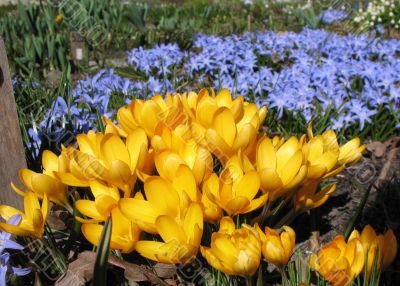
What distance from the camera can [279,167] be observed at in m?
1.12

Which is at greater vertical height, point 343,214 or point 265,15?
point 343,214

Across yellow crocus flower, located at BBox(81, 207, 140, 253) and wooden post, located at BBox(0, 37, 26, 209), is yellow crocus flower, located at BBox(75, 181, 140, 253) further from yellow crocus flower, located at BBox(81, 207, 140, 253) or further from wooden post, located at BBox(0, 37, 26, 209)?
wooden post, located at BBox(0, 37, 26, 209)

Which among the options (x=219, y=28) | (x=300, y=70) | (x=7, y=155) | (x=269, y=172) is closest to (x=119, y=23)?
(x=219, y=28)

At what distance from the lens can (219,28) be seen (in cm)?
598

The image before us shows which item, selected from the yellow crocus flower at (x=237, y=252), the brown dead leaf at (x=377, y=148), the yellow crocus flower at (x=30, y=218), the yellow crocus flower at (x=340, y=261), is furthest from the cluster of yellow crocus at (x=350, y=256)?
the brown dead leaf at (x=377, y=148)

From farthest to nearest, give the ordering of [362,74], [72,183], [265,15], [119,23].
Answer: [265,15] → [119,23] → [362,74] → [72,183]

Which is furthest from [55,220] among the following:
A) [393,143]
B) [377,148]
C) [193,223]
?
[393,143]

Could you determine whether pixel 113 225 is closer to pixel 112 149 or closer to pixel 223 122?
pixel 112 149

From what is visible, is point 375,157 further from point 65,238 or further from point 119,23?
point 119,23

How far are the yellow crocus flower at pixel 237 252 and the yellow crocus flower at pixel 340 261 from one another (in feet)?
0.47

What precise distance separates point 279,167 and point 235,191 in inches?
4.9

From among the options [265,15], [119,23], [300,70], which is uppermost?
[300,70]

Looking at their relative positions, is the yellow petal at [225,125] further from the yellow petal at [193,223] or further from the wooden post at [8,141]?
the wooden post at [8,141]

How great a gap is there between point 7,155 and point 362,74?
6.84 ft
